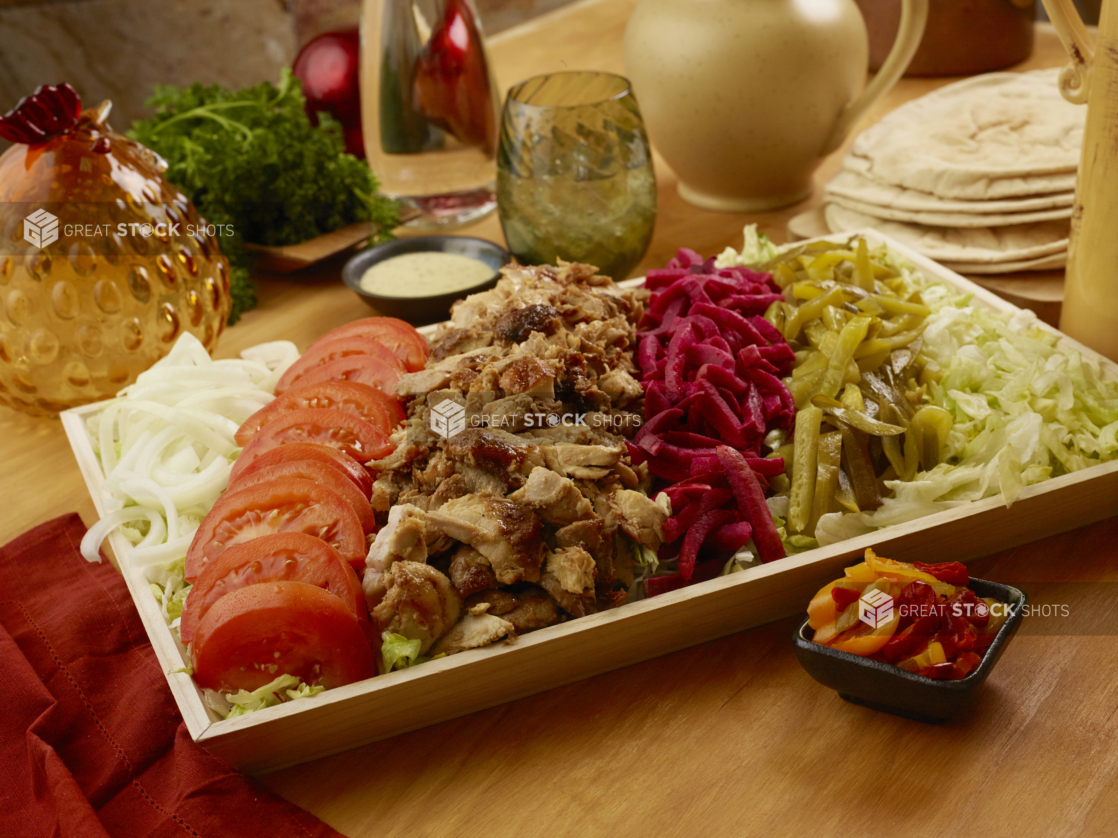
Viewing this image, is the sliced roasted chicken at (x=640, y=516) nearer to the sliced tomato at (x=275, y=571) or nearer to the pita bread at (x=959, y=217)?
the sliced tomato at (x=275, y=571)

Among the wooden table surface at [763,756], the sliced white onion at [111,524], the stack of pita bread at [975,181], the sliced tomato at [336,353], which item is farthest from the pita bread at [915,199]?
the sliced white onion at [111,524]

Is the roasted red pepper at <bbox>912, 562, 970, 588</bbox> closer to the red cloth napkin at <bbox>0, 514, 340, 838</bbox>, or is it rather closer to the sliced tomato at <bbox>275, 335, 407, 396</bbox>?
the red cloth napkin at <bbox>0, 514, 340, 838</bbox>

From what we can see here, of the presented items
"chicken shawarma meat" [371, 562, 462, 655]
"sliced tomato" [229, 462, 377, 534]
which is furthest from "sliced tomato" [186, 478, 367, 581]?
"chicken shawarma meat" [371, 562, 462, 655]

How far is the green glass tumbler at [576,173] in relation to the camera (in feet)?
9.69

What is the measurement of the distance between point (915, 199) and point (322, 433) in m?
2.08

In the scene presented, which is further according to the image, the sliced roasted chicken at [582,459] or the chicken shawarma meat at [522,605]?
the sliced roasted chicken at [582,459]

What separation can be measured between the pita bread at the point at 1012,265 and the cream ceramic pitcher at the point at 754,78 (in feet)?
2.49

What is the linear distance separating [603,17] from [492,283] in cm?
360

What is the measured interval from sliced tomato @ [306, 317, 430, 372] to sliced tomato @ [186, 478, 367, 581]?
662mm

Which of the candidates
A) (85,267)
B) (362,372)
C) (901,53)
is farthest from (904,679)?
(901,53)

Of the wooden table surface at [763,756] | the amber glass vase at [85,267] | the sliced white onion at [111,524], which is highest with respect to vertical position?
the amber glass vase at [85,267]

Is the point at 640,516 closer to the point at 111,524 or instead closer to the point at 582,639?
the point at 582,639

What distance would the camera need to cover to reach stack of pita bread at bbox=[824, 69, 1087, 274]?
2.92 m

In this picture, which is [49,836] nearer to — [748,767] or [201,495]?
[201,495]
